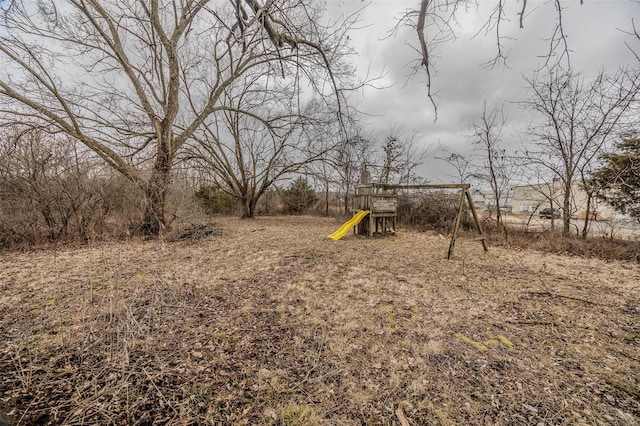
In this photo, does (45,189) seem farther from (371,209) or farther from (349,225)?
(371,209)

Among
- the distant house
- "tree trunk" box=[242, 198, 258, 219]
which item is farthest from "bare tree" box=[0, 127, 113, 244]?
the distant house

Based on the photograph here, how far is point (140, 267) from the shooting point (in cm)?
402

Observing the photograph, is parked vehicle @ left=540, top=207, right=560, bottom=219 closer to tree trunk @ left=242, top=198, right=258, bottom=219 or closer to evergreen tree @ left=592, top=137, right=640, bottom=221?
evergreen tree @ left=592, top=137, right=640, bottom=221

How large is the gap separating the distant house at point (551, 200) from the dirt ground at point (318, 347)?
3.01m

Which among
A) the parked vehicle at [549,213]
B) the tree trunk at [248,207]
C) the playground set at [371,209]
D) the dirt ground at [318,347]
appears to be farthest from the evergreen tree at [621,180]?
the tree trunk at [248,207]

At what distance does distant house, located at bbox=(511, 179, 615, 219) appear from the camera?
242 inches

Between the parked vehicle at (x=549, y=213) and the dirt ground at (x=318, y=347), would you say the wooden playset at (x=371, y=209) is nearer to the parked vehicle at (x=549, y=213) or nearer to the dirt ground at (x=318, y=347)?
the parked vehicle at (x=549, y=213)

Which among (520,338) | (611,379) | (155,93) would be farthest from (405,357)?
(155,93)

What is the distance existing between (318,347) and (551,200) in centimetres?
763

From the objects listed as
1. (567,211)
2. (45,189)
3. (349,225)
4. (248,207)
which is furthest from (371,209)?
(248,207)

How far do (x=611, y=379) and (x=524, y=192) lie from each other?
710cm

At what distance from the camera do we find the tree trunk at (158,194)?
609 cm

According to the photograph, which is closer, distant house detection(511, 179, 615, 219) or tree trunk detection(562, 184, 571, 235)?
distant house detection(511, 179, 615, 219)

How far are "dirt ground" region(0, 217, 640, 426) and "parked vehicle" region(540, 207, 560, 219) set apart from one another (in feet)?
9.85
